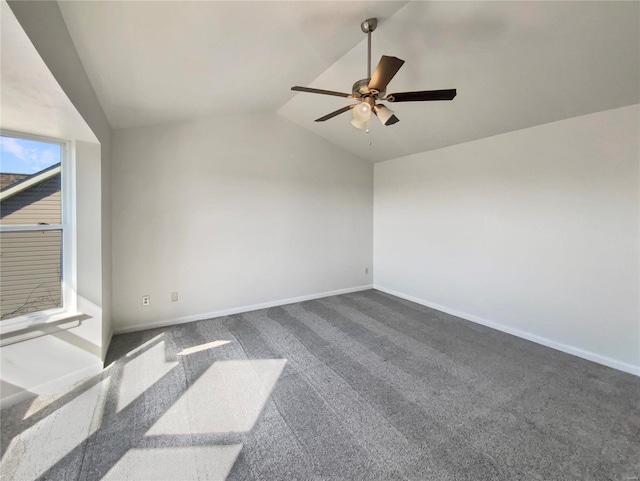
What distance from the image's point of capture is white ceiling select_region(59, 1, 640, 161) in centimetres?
177

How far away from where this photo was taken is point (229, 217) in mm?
3877

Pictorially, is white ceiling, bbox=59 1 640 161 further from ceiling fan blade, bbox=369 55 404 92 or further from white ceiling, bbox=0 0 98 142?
ceiling fan blade, bbox=369 55 404 92

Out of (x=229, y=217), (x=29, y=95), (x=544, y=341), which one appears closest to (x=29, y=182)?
(x=29, y=95)

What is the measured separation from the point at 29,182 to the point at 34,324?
3.61 feet

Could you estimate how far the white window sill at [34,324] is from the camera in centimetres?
203

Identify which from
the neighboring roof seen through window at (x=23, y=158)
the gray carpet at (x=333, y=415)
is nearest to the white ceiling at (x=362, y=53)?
the neighboring roof seen through window at (x=23, y=158)

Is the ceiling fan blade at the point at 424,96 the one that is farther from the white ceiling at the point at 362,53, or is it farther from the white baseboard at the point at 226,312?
the white baseboard at the point at 226,312

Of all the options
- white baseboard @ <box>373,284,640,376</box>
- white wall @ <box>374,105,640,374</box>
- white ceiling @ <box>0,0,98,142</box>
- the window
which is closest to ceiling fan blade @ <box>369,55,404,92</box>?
white ceiling @ <box>0,0,98,142</box>

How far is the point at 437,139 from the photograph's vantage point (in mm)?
3771

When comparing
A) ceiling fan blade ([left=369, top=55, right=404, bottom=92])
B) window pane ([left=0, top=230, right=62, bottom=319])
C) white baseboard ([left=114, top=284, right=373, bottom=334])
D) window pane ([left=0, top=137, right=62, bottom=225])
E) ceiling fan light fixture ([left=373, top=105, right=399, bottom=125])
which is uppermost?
ceiling fan blade ([left=369, top=55, right=404, bottom=92])

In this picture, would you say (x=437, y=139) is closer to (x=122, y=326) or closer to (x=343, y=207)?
(x=343, y=207)

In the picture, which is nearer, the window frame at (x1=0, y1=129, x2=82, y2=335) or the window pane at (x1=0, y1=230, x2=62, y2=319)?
the window pane at (x1=0, y1=230, x2=62, y2=319)

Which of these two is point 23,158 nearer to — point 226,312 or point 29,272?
point 29,272

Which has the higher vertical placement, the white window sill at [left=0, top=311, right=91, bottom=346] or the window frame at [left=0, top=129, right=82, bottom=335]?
the window frame at [left=0, top=129, right=82, bottom=335]
